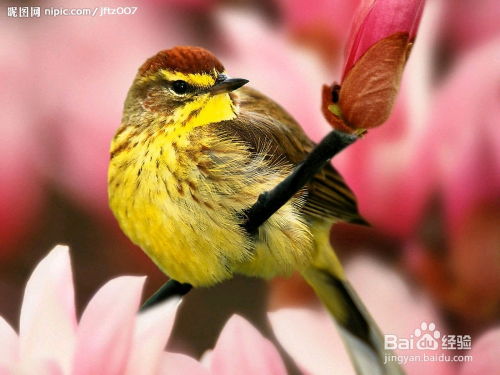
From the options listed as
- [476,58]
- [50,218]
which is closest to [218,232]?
[50,218]

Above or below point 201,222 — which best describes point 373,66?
above

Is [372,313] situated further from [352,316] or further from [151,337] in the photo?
[151,337]

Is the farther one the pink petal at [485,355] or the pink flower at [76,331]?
the pink petal at [485,355]

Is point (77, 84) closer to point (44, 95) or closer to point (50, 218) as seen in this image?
point (44, 95)

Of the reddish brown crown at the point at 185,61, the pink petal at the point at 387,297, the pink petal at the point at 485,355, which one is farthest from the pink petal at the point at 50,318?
the pink petal at the point at 485,355

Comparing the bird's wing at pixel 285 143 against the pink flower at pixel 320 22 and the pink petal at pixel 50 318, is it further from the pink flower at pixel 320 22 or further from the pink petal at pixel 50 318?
the pink petal at pixel 50 318

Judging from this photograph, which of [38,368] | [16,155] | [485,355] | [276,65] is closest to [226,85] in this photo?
[276,65]
